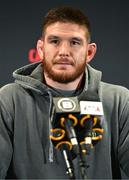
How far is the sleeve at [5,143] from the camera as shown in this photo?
1380 millimetres

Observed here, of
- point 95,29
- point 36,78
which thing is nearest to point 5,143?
point 36,78

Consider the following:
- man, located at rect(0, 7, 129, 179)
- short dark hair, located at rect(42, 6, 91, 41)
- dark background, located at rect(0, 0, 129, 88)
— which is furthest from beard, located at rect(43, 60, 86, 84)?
dark background, located at rect(0, 0, 129, 88)

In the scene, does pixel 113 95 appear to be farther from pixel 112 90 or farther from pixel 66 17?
pixel 66 17

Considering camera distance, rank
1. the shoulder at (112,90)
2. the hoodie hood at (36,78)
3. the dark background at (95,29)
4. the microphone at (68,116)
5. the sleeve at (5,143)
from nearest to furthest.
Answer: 1. the microphone at (68,116)
2. the sleeve at (5,143)
3. the hoodie hood at (36,78)
4. the shoulder at (112,90)
5. the dark background at (95,29)

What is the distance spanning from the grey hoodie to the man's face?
72mm

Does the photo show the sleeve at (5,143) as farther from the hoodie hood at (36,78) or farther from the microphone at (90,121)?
the microphone at (90,121)

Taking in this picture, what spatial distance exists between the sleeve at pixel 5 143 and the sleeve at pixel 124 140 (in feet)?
1.32

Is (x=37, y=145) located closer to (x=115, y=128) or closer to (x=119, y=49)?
(x=115, y=128)

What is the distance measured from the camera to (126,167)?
150 centimetres

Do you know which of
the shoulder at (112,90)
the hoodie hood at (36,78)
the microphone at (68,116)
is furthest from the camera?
the shoulder at (112,90)

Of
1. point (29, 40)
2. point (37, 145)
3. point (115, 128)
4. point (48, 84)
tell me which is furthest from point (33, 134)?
point (29, 40)

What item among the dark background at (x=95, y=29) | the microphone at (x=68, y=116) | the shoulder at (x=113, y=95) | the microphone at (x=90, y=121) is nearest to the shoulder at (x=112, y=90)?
the shoulder at (x=113, y=95)

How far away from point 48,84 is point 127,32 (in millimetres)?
1475

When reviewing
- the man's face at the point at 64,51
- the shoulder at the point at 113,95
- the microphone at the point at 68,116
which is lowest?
the shoulder at the point at 113,95
